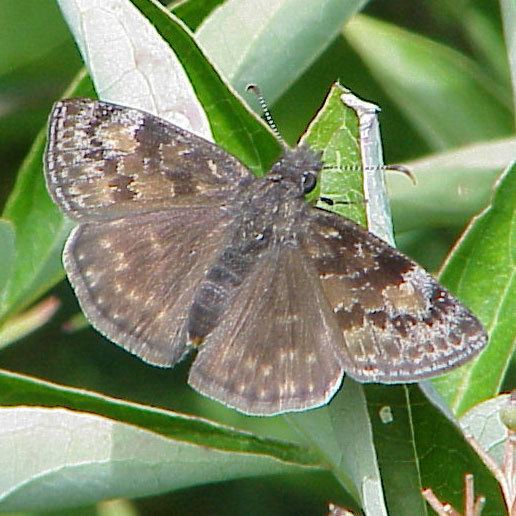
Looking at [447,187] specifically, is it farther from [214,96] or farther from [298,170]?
[214,96]

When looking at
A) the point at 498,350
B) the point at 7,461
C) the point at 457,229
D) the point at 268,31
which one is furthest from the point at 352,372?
the point at 457,229

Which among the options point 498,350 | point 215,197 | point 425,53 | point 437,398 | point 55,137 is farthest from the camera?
point 425,53

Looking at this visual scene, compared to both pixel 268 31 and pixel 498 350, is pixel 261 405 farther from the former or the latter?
pixel 268 31

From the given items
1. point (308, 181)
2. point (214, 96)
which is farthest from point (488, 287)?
point (214, 96)

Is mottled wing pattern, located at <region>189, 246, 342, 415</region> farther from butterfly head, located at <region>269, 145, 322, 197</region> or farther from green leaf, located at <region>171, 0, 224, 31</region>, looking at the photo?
green leaf, located at <region>171, 0, 224, 31</region>

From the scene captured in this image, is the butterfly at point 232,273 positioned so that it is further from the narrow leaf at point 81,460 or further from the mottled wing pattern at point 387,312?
the narrow leaf at point 81,460

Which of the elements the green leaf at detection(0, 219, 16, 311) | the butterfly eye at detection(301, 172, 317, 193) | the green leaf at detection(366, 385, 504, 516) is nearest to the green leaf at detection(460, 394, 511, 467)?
the green leaf at detection(366, 385, 504, 516)
